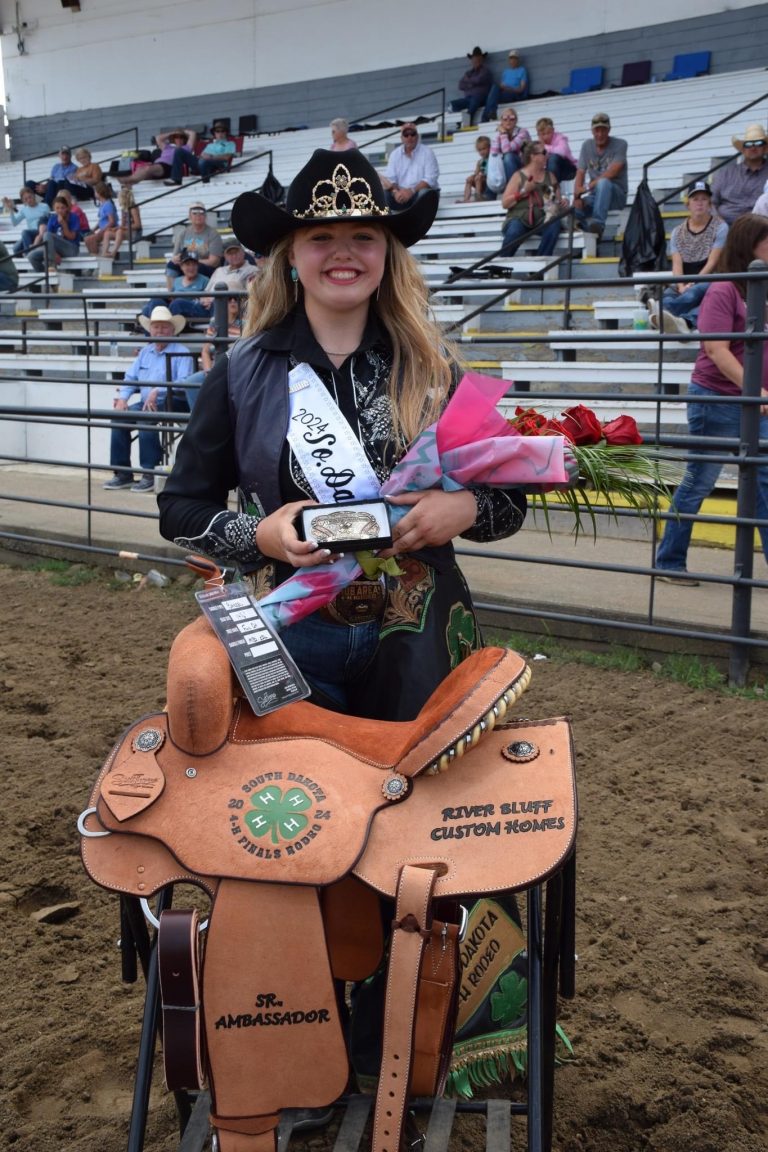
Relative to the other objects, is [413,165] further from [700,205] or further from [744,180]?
[700,205]

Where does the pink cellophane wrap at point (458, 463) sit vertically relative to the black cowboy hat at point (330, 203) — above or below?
below

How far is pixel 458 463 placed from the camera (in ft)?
5.76

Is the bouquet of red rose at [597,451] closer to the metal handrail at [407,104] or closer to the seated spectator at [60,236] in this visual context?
the seated spectator at [60,236]

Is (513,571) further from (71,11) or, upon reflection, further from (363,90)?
(71,11)

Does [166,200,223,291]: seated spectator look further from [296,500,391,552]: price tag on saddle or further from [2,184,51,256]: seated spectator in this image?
[296,500,391,552]: price tag on saddle

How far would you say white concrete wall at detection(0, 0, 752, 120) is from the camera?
15.6 meters

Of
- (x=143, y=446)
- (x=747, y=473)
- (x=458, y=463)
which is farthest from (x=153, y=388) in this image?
(x=458, y=463)

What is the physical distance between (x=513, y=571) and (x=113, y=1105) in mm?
3961

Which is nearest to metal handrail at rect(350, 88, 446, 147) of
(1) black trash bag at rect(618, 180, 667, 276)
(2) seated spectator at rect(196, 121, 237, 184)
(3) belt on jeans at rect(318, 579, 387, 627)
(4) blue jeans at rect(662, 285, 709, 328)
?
(2) seated spectator at rect(196, 121, 237, 184)

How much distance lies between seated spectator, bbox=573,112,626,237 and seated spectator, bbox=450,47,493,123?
16.1 ft

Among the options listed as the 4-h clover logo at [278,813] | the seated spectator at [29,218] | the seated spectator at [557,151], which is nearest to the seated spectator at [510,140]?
the seated spectator at [557,151]

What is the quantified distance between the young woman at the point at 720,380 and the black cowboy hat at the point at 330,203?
279cm

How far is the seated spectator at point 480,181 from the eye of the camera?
43.8ft

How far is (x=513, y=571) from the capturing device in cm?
571
